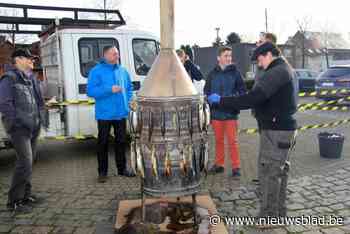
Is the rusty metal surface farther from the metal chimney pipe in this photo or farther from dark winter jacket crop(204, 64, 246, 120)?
dark winter jacket crop(204, 64, 246, 120)

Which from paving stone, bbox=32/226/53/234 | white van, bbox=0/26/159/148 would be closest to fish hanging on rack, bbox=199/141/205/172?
paving stone, bbox=32/226/53/234

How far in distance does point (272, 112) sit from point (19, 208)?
3295 mm

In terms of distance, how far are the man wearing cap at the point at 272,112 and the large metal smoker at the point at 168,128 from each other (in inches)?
21.7

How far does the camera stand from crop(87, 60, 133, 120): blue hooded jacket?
A: 5406mm

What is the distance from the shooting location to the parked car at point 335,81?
13812mm

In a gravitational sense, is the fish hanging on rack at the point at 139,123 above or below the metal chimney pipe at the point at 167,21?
below

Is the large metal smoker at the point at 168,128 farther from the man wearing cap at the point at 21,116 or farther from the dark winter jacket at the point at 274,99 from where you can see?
the man wearing cap at the point at 21,116

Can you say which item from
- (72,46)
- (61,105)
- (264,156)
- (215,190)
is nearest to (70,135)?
(61,105)

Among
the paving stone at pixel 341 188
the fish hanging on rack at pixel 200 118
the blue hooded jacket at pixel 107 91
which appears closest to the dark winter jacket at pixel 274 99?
the fish hanging on rack at pixel 200 118

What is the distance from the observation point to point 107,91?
5352 mm

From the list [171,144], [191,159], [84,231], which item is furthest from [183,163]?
[84,231]

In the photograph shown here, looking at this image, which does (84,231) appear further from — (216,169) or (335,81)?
(335,81)

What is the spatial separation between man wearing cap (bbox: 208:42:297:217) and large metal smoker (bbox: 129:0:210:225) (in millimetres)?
551

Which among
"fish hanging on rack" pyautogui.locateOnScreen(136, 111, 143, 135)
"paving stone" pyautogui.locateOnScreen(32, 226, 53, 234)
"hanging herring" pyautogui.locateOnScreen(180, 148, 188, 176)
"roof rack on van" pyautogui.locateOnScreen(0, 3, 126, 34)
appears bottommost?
"paving stone" pyautogui.locateOnScreen(32, 226, 53, 234)
